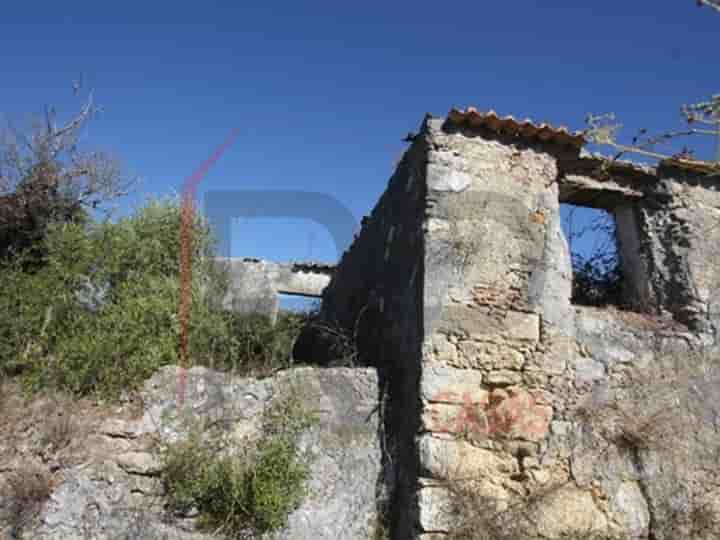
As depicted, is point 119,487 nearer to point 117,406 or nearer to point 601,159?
point 117,406

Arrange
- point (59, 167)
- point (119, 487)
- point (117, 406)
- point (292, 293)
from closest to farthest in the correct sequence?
1. point (119, 487)
2. point (117, 406)
3. point (59, 167)
4. point (292, 293)

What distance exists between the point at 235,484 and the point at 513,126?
382cm

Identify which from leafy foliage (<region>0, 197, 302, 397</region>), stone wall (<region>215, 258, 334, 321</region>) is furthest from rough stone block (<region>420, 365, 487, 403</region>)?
stone wall (<region>215, 258, 334, 321</region>)

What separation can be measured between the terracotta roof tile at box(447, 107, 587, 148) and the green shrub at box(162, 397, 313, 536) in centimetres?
314

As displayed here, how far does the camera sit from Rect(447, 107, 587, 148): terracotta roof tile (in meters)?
5.36

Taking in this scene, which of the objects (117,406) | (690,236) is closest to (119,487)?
(117,406)

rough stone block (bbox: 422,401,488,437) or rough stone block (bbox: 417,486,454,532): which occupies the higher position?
rough stone block (bbox: 422,401,488,437)

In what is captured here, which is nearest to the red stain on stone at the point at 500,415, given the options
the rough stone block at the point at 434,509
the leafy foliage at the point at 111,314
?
the rough stone block at the point at 434,509

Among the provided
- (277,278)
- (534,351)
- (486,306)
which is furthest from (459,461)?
(277,278)

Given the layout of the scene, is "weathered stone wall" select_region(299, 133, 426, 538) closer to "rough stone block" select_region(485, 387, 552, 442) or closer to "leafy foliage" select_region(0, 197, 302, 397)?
"rough stone block" select_region(485, 387, 552, 442)

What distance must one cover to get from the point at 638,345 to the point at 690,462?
1.05 metres

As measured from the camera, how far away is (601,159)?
6.02 meters

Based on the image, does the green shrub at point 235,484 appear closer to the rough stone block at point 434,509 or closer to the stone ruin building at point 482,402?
the stone ruin building at point 482,402

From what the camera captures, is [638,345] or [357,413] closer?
[357,413]
